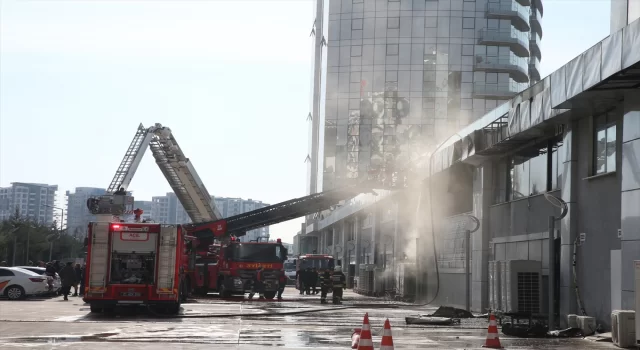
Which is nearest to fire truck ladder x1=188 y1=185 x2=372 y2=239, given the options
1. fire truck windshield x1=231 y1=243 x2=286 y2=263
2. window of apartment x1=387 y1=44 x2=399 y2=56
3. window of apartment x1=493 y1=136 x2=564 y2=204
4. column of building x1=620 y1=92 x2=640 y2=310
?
fire truck windshield x1=231 y1=243 x2=286 y2=263

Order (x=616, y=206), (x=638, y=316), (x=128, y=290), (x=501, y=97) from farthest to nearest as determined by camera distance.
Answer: (x=501, y=97), (x=128, y=290), (x=616, y=206), (x=638, y=316)

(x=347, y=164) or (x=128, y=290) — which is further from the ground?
(x=347, y=164)

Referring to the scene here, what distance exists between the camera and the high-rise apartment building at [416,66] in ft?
316

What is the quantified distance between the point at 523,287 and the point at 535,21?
83.8 m

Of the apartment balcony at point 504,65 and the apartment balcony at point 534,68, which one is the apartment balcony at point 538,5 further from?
the apartment balcony at point 504,65

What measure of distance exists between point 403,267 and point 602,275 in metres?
22.1

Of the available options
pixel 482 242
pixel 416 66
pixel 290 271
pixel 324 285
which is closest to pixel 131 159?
pixel 324 285

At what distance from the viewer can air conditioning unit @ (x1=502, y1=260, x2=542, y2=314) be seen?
2273cm

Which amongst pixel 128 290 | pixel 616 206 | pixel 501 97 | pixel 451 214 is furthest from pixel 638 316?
pixel 501 97

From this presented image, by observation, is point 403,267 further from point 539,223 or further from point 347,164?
point 347,164

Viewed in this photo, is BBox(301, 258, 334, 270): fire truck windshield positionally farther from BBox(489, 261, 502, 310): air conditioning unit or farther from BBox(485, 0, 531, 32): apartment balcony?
BBox(485, 0, 531, 32): apartment balcony

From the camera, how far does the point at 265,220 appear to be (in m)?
42.0

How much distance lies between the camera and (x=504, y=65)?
95.4m

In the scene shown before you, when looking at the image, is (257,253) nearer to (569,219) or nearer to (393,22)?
(569,219)
